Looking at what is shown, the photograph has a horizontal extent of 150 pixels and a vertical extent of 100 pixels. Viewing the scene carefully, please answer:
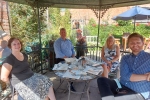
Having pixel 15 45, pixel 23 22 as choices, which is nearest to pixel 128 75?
pixel 15 45

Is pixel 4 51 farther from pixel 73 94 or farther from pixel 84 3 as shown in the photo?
pixel 84 3

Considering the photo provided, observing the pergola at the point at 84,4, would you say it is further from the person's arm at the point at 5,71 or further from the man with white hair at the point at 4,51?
the person's arm at the point at 5,71

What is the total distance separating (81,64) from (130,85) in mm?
904

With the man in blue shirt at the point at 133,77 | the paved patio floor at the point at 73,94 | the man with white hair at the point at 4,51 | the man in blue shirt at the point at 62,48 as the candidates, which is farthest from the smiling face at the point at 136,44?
the man with white hair at the point at 4,51

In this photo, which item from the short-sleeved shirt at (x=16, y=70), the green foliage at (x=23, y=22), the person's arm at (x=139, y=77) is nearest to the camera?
the person's arm at (x=139, y=77)

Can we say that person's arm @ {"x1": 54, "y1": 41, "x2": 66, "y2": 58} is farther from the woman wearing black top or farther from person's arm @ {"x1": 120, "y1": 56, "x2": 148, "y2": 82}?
person's arm @ {"x1": 120, "y1": 56, "x2": 148, "y2": 82}

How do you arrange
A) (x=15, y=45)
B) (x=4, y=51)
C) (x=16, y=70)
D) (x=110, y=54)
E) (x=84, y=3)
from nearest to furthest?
1. (x=16, y=70)
2. (x=15, y=45)
3. (x=4, y=51)
4. (x=110, y=54)
5. (x=84, y=3)

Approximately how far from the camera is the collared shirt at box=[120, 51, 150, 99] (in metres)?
1.60

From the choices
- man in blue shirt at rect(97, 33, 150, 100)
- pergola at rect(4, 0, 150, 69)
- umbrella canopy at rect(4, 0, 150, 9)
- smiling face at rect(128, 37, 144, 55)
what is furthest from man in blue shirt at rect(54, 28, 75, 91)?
smiling face at rect(128, 37, 144, 55)

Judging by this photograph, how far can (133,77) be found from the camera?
160 centimetres

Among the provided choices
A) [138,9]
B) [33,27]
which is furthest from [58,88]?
[138,9]

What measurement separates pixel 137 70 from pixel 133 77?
0.38 feet

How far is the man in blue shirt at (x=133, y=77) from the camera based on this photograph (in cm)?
158

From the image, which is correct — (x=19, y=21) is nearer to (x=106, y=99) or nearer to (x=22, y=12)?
(x=22, y=12)
